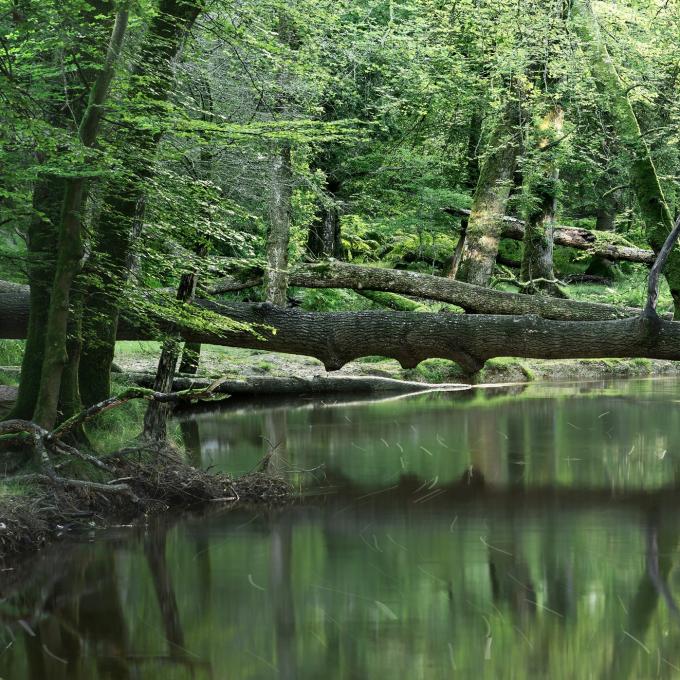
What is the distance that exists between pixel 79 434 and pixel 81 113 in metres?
2.81

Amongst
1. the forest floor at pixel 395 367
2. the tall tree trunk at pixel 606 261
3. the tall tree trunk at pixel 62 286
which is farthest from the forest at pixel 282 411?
the tall tree trunk at pixel 606 261

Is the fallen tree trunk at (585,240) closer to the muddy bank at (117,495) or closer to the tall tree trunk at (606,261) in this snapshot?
the tall tree trunk at (606,261)

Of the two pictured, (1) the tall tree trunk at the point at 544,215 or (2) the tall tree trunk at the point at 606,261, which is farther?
(2) the tall tree trunk at the point at 606,261

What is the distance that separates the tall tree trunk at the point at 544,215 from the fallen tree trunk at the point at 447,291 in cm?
427

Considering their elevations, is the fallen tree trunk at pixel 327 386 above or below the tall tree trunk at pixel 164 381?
below

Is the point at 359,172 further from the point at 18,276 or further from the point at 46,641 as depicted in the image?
the point at 46,641

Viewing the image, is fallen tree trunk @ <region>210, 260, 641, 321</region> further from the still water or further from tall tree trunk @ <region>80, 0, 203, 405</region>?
tall tree trunk @ <region>80, 0, 203, 405</region>

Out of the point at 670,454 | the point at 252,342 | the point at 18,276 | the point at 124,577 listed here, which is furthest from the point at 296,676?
the point at 670,454

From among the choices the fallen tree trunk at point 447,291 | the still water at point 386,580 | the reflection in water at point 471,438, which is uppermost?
the fallen tree trunk at point 447,291

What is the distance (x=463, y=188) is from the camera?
23.9 metres

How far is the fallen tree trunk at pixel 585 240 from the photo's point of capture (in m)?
17.4

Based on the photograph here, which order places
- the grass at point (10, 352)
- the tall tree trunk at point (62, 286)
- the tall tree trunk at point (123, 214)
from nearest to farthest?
1. the tall tree trunk at point (62, 286)
2. the tall tree trunk at point (123, 214)
3. the grass at point (10, 352)

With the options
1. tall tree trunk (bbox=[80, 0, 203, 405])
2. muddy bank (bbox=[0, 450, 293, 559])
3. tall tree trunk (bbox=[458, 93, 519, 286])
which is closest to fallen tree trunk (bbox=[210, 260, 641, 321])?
tall tree trunk (bbox=[458, 93, 519, 286])

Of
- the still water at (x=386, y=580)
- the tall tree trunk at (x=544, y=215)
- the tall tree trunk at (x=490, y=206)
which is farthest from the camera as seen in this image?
the tall tree trunk at (x=544, y=215)
